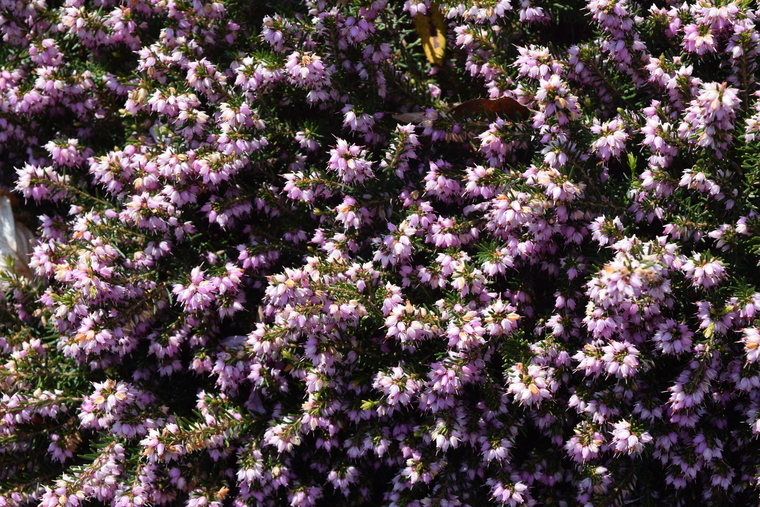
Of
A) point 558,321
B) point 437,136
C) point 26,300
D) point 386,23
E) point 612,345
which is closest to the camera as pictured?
point 612,345

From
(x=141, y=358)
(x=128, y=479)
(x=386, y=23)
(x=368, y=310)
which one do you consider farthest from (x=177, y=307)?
(x=386, y=23)

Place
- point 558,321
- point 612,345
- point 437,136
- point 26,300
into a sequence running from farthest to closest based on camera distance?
point 26,300 < point 437,136 < point 558,321 < point 612,345

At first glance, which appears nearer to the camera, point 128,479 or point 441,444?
point 441,444

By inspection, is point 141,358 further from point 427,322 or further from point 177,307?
point 427,322

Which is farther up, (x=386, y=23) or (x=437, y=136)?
(x=386, y=23)

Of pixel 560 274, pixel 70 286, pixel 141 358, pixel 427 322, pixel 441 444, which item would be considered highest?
pixel 70 286

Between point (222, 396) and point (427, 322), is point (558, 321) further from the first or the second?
point (222, 396)
